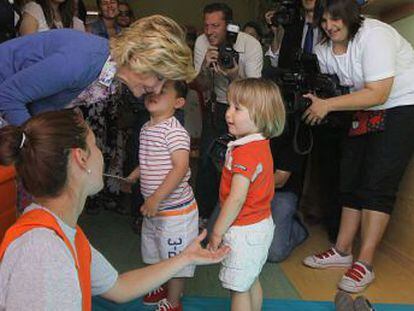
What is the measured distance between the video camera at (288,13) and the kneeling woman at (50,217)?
1668 millimetres

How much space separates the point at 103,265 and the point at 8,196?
45 centimetres

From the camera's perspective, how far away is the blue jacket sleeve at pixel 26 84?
1.32 metres

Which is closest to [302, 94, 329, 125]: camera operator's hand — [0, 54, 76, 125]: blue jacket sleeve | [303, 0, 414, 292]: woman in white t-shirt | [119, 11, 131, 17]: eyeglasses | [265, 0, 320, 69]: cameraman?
[303, 0, 414, 292]: woman in white t-shirt

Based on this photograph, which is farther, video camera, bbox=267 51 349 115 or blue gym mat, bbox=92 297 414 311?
video camera, bbox=267 51 349 115

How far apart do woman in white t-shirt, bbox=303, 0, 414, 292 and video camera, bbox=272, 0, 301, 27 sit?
0.35 m

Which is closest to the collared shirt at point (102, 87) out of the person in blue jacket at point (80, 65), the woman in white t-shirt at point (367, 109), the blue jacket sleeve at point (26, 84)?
the person in blue jacket at point (80, 65)

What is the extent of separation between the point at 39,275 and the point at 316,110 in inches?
55.8

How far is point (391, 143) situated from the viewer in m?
2.05

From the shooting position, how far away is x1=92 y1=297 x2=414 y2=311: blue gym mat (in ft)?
5.95

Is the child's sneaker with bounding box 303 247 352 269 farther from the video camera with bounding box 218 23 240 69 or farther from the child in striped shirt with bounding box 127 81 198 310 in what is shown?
the video camera with bounding box 218 23 240 69

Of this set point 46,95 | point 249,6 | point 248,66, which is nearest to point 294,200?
point 248,66

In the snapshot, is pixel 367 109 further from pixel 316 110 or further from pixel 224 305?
pixel 224 305

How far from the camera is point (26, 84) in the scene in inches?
52.2

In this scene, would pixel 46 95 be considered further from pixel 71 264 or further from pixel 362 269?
pixel 362 269
